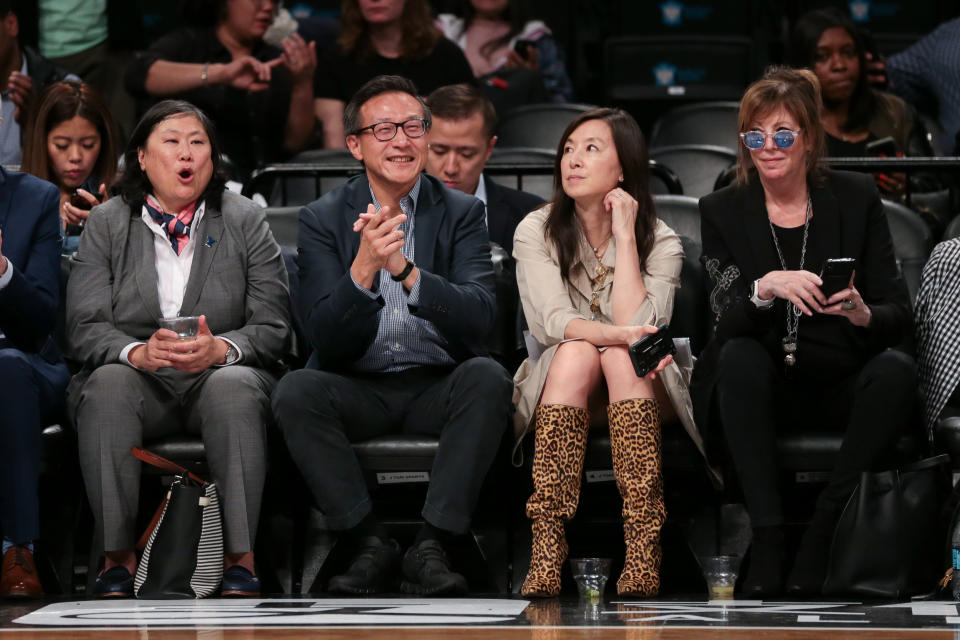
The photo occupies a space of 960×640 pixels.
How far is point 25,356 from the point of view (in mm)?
4344

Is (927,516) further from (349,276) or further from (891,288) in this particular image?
(349,276)

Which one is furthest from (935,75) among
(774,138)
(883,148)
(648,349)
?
(648,349)

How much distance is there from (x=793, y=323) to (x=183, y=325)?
172 centimetres

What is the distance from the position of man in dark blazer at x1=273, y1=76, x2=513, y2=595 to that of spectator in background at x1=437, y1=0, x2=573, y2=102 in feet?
9.41

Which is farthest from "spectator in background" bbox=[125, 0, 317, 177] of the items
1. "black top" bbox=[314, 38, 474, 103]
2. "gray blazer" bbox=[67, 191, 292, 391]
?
"gray blazer" bbox=[67, 191, 292, 391]

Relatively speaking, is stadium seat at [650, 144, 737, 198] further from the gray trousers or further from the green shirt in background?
the green shirt in background

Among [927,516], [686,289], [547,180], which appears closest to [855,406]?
[927,516]

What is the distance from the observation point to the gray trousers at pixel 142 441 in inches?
164

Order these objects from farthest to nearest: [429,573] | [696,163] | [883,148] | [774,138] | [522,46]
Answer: [522,46] → [696,163] → [883,148] → [774,138] → [429,573]

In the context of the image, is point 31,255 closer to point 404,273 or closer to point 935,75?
point 404,273

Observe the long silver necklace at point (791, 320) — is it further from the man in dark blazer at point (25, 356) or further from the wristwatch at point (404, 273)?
the man in dark blazer at point (25, 356)

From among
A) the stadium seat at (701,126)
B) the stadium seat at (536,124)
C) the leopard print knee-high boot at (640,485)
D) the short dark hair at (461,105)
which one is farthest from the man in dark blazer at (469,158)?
the stadium seat at (701,126)

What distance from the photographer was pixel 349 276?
4.25m

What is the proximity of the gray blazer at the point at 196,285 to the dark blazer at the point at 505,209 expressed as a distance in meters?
0.85
